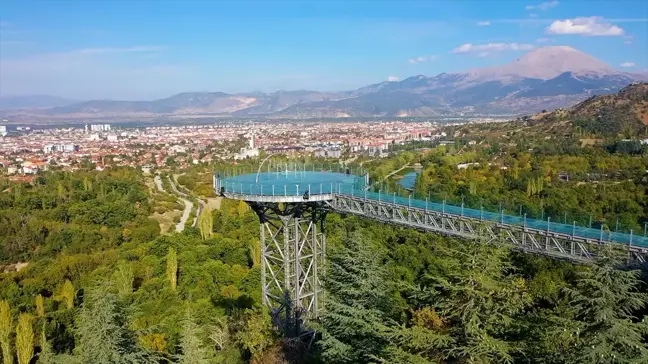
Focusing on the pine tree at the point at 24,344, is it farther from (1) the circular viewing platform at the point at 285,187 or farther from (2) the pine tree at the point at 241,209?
(2) the pine tree at the point at 241,209

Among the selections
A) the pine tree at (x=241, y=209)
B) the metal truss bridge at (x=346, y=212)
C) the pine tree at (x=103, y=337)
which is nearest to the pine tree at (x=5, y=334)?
the metal truss bridge at (x=346, y=212)

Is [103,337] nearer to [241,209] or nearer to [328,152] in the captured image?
[241,209]

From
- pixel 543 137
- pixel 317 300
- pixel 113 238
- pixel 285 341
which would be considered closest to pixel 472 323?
pixel 285 341

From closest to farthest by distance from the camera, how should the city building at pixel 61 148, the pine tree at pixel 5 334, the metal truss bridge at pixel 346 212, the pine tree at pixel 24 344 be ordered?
1. the metal truss bridge at pixel 346 212
2. the pine tree at pixel 24 344
3. the pine tree at pixel 5 334
4. the city building at pixel 61 148

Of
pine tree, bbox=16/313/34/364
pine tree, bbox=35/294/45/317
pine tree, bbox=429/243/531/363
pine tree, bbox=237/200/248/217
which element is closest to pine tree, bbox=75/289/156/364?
pine tree, bbox=429/243/531/363

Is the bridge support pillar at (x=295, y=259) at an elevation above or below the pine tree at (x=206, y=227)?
above

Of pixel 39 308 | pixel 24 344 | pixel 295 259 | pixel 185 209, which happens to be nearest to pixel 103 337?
pixel 295 259
